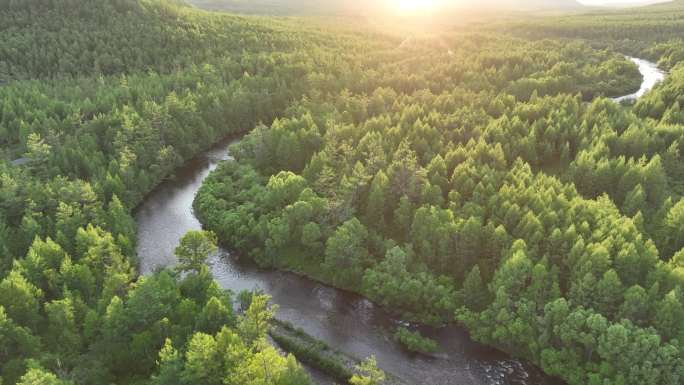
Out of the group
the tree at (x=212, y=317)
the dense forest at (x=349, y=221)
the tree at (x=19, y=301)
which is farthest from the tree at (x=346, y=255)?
the tree at (x=19, y=301)

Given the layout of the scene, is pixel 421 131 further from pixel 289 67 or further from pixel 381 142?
pixel 289 67

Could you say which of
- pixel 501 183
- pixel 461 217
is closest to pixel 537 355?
pixel 461 217

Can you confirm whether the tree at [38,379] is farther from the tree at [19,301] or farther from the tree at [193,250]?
the tree at [193,250]

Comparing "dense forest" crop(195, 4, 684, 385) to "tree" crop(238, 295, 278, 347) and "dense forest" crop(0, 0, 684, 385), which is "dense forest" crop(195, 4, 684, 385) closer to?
"dense forest" crop(0, 0, 684, 385)

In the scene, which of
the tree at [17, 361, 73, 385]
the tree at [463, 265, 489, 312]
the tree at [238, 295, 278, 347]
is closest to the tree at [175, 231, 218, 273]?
the tree at [238, 295, 278, 347]

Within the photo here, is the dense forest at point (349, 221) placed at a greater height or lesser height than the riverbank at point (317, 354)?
greater

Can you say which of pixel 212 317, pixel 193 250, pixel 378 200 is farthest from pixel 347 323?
pixel 193 250

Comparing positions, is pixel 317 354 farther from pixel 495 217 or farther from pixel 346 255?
pixel 495 217
